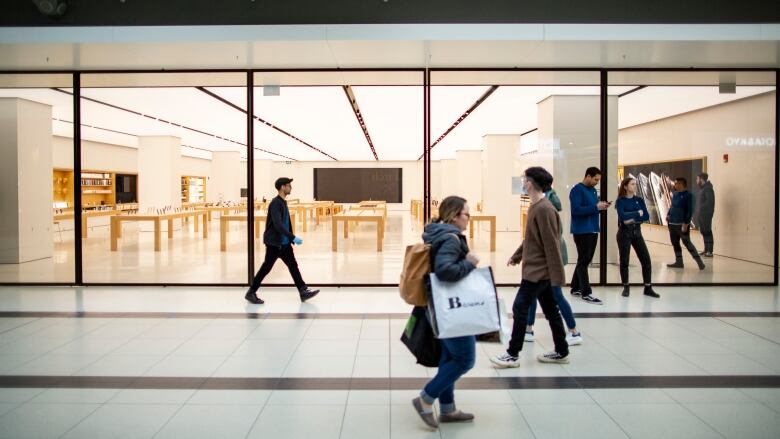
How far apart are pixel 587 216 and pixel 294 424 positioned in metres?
4.41

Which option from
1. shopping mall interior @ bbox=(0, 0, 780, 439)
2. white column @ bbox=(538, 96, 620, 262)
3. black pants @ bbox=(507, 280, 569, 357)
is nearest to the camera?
shopping mall interior @ bbox=(0, 0, 780, 439)

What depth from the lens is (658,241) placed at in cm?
890

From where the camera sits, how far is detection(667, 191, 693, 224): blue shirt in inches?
337

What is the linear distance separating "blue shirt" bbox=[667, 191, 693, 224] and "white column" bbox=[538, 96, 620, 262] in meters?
0.98

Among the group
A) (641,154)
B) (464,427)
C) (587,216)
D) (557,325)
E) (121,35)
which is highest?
(121,35)

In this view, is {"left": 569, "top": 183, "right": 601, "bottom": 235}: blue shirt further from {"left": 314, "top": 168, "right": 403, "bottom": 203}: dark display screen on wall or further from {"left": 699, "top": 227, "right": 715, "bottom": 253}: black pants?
{"left": 314, "top": 168, "right": 403, "bottom": 203}: dark display screen on wall

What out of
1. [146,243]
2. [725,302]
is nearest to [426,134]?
[725,302]

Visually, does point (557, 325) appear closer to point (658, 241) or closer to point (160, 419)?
point (160, 419)

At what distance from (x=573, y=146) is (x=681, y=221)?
220cm

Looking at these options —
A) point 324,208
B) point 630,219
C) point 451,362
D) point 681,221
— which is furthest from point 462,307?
point 324,208

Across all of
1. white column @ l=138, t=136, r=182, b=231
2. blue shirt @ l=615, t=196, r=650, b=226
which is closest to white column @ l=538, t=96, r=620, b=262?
blue shirt @ l=615, t=196, r=650, b=226

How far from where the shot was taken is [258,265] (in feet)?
31.9

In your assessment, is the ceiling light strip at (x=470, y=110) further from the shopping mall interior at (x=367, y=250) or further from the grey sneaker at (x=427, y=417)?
the grey sneaker at (x=427, y=417)

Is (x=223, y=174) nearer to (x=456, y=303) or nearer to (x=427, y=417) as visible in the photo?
(x=427, y=417)
